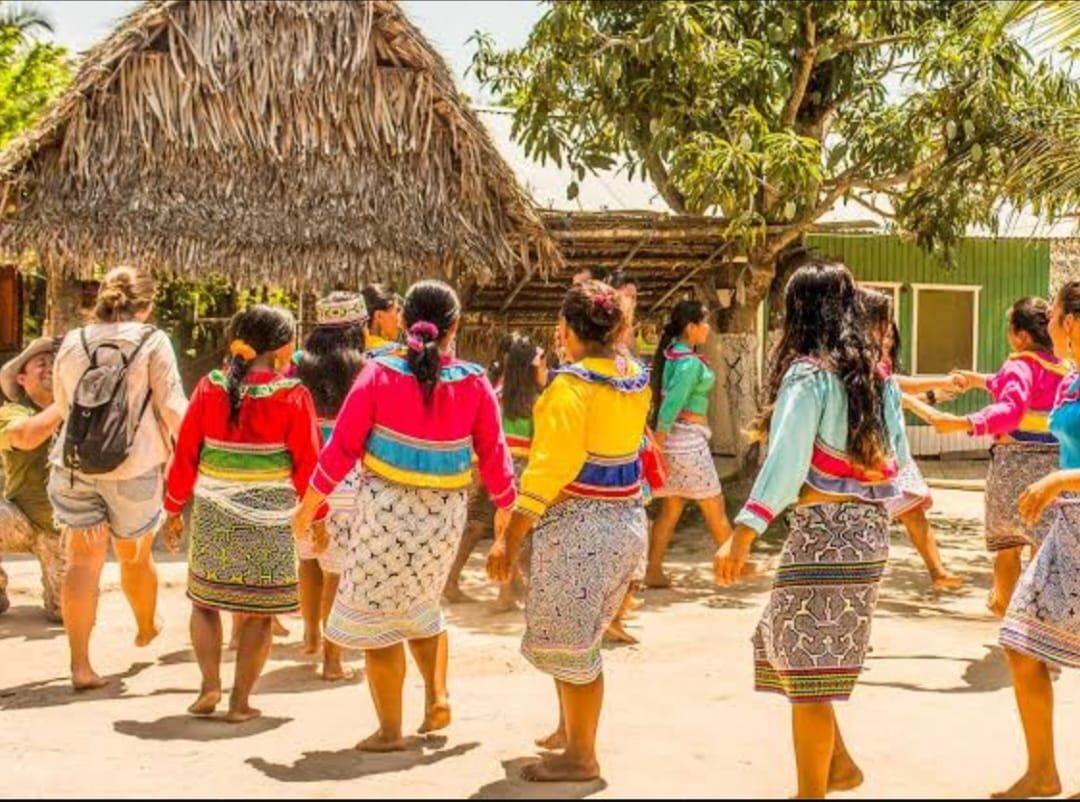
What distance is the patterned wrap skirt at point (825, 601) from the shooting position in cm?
420

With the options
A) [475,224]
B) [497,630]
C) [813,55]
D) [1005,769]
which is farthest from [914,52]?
[1005,769]

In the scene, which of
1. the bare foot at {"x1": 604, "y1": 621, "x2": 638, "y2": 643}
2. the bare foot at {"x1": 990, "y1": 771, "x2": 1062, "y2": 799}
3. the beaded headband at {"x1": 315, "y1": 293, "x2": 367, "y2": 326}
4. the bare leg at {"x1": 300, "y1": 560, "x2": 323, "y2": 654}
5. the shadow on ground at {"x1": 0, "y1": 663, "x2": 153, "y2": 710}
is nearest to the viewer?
the bare foot at {"x1": 990, "y1": 771, "x2": 1062, "y2": 799}

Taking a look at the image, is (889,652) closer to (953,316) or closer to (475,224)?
(475,224)

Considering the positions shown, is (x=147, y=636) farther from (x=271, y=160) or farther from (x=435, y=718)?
(x=271, y=160)

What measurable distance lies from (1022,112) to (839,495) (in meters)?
6.86

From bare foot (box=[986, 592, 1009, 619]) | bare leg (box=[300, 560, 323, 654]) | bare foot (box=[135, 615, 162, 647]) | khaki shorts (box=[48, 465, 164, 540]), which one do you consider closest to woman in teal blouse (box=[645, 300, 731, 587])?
bare foot (box=[986, 592, 1009, 619])

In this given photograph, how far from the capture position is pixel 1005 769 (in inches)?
191

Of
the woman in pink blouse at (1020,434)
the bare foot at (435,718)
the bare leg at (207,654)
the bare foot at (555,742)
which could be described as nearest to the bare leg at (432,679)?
the bare foot at (435,718)

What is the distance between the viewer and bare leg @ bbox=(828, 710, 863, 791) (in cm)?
449

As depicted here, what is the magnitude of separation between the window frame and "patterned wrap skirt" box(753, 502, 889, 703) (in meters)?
14.6

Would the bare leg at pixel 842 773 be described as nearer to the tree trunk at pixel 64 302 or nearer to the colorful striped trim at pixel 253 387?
the colorful striped trim at pixel 253 387

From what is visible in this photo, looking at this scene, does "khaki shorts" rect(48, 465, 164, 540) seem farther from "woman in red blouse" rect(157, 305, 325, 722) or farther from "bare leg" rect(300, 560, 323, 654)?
"bare leg" rect(300, 560, 323, 654)

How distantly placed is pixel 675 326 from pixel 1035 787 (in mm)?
4444

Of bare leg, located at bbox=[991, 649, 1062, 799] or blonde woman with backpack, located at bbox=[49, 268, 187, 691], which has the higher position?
blonde woman with backpack, located at bbox=[49, 268, 187, 691]
